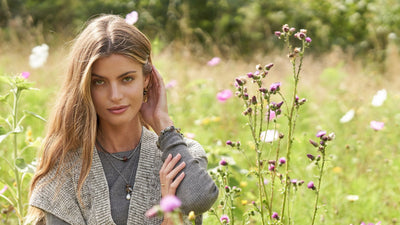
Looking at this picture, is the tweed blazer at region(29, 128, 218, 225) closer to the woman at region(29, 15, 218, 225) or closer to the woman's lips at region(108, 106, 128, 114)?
the woman at region(29, 15, 218, 225)

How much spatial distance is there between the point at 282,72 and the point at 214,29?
109 inches

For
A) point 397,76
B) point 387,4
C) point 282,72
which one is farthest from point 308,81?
point 387,4

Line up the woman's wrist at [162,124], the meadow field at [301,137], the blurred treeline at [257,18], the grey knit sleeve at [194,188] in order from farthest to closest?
the blurred treeline at [257,18], the meadow field at [301,137], the woman's wrist at [162,124], the grey knit sleeve at [194,188]

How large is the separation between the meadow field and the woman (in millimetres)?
247

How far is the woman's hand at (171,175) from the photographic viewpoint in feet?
5.32

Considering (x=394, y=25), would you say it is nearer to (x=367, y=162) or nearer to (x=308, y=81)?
(x=308, y=81)

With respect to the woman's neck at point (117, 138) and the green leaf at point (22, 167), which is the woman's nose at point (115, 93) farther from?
the green leaf at point (22, 167)

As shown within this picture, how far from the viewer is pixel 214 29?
8.88 meters

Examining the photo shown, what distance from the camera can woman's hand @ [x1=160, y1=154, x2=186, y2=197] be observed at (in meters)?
1.62

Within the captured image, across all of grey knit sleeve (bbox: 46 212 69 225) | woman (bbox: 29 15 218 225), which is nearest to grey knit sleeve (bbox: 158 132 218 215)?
woman (bbox: 29 15 218 225)

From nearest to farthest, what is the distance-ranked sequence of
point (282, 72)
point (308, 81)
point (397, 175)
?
1. point (397, 175)
2. point (308, 81)
3. point (282, 72)

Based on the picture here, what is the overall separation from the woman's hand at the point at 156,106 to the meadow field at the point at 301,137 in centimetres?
27

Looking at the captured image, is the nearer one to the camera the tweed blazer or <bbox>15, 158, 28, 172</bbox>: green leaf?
the tweed blazer

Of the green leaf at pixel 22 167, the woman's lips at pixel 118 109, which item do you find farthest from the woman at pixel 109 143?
the green leaf at pixel 22 167
